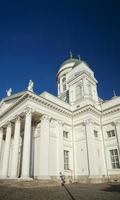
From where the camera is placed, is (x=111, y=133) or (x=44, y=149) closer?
(x=44, y=149)

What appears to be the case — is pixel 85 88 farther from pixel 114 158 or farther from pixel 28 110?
pixel 114 158

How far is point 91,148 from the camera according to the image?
21.2 meters

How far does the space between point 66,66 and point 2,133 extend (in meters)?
22.3

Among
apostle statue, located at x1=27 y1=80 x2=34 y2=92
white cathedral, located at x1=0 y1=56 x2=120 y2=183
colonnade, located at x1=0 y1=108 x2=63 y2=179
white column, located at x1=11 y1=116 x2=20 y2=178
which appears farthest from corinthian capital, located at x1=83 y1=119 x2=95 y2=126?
white column, located at x1=11 y1=116 x2=20 y2=178

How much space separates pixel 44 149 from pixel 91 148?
21.4ft

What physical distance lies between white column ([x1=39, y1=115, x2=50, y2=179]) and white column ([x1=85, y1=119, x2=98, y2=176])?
228 inches

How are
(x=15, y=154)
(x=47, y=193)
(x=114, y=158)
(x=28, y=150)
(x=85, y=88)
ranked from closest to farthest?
(x=47, y=193) < (x=28, y=150) < (x=15, y=154) < (x=114, y=158) < (x=85, y=88)

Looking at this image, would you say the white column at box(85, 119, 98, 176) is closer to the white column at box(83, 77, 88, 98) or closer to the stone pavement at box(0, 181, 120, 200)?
the white column at box(83, 77, 88, 98)

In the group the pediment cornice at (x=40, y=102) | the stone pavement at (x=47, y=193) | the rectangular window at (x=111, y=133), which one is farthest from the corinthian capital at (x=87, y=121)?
the stone pavement at (x=47, y=193)

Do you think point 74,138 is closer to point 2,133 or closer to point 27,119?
point 27,119

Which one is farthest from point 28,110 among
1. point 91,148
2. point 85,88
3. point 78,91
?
point 78,91

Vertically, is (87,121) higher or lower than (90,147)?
higher

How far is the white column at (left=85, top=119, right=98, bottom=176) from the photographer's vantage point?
66.5 ft

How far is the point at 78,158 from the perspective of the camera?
2266 cm
